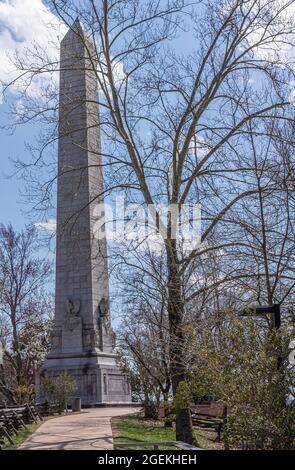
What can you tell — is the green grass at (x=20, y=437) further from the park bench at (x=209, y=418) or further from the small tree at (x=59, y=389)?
the small tree at (x=59, y=389)

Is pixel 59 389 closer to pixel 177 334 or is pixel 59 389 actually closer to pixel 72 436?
pixel 72 436

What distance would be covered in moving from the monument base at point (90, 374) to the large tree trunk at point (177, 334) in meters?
18.3

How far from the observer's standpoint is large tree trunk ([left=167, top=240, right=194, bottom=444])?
15.1 m

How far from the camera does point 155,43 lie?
16.4 meters

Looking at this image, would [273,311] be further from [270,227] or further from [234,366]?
[270,227]

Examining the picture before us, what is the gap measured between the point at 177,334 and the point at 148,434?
4767 millimetres

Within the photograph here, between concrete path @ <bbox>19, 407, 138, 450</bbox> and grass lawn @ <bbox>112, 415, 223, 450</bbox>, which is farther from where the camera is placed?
grass lawn @ <bbox>112, 415, 223, 450</bbox>

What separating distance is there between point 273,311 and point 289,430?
198 cm

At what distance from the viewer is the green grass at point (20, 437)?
15228mm

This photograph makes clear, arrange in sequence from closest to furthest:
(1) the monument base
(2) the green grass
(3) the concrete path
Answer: (3) the concrete path
(2) the green grass
(1) the monument base

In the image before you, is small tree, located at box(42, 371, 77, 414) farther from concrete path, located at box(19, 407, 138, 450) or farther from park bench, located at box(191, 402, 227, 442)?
concrete path, located at box(19, 407, 138, 450)

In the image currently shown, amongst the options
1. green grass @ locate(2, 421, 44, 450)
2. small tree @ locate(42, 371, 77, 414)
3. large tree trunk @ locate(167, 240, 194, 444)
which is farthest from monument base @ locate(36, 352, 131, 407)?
large tree trunk @ locate(167, 240, 194, 444)

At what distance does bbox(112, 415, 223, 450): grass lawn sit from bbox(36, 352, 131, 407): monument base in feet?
36.8
